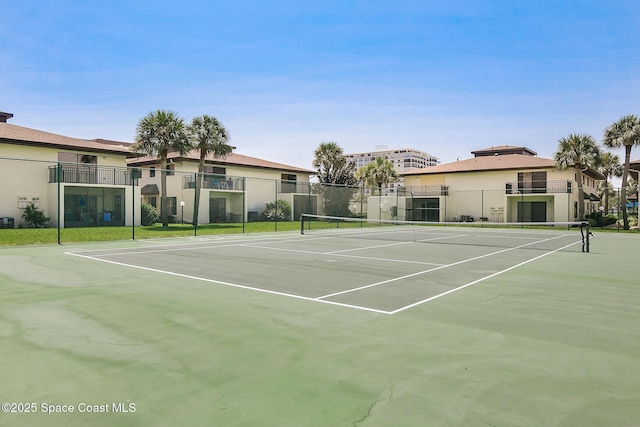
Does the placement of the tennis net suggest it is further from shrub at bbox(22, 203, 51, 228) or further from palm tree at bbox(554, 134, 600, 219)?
shrub at bbox(22, 203, 51, 228)

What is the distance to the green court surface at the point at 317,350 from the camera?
3273 millimetres

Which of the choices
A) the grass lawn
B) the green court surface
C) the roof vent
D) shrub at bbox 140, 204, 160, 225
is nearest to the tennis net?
the grass lawn

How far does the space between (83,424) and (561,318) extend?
232 inches

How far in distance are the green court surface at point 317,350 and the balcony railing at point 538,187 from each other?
40.0m

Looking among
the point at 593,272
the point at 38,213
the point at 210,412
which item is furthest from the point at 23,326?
the point at 38,213

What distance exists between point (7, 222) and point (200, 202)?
1577cm

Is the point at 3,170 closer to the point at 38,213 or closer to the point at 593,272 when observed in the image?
the point at 38,213

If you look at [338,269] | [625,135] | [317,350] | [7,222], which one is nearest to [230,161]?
[7,222]

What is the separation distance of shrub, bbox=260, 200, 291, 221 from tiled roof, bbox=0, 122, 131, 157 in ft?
48.4

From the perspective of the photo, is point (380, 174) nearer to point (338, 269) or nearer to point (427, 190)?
point (427, 190)

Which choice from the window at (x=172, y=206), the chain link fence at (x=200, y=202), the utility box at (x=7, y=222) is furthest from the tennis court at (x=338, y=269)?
the window at (x=172, y=206)

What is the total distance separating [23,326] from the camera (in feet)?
17.9

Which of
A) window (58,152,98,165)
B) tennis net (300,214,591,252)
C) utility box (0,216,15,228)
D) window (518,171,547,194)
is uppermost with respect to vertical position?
window (58,152,98,165)

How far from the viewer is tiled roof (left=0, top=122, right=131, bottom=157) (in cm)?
3241
